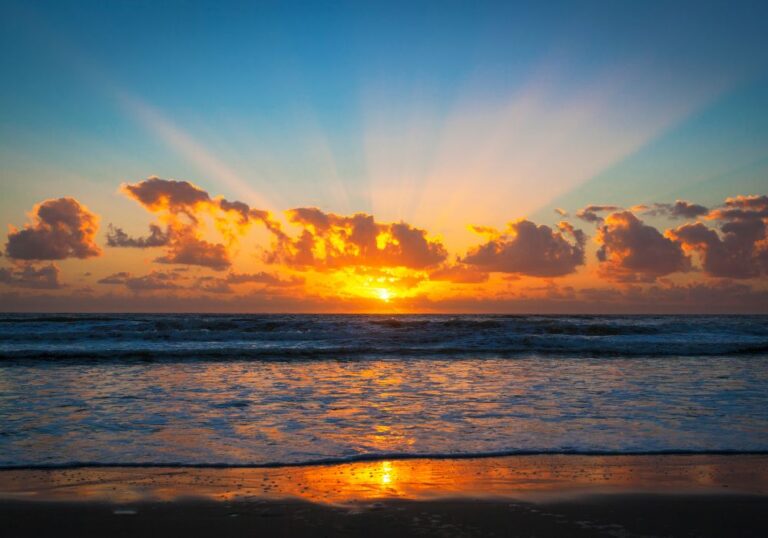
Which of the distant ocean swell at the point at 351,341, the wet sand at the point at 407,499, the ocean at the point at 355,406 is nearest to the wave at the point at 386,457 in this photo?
the ocean at the point at 355,406

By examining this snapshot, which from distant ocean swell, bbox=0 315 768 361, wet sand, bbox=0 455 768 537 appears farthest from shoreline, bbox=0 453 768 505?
distant ocean swell, bbox=0 315 768 361

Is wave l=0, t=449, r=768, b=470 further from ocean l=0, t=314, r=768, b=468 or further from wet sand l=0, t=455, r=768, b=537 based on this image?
wet sand l=0, t=455, r=768, b=537

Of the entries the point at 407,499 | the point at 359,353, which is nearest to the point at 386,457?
the point at 407,499

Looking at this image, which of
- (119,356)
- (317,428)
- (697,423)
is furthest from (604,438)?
(119,356)

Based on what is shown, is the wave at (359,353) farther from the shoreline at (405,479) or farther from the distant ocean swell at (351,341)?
the shoreline at (405,479)

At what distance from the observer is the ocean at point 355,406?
8367 millimetres

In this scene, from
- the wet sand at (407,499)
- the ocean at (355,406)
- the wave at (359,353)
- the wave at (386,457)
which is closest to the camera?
the wet sand at (407,499)

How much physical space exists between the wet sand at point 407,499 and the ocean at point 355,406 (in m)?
0.63

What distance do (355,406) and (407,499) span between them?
5.61 meters

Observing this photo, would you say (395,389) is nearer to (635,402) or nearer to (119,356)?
(635,402)

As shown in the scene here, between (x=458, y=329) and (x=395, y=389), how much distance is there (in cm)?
2696

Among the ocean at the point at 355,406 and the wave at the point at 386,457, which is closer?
the wave at the point at 386,457

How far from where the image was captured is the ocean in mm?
8367

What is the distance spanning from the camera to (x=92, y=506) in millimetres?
5953
